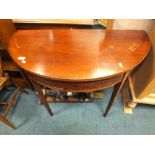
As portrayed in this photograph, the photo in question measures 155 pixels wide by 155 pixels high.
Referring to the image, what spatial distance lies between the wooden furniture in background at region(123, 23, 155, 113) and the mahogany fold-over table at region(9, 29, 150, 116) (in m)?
0.22

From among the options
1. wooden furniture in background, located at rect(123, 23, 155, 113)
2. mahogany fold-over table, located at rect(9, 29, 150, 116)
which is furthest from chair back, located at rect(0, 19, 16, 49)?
wooden furniture in background, located at rect(123, 23, 155, 113)

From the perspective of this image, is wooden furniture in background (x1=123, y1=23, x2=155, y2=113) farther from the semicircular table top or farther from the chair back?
the chair back

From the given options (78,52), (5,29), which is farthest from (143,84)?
(5,29)

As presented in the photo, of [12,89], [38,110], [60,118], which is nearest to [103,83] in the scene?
[60,118]

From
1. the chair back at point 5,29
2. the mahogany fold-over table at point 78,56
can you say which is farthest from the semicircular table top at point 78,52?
the chair back at point 5,29

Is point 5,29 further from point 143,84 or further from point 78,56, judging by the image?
point 143,84

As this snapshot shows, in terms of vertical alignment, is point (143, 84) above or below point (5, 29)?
below

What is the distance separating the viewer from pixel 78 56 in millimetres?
775

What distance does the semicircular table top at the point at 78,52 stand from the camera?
0.71m

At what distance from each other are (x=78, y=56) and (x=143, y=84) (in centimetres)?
61

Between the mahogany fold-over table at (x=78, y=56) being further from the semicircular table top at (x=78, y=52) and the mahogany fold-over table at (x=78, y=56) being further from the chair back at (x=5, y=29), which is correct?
the chair back at (x=5, y=29)

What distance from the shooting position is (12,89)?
1.50m

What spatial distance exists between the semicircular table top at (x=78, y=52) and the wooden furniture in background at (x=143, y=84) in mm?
218
